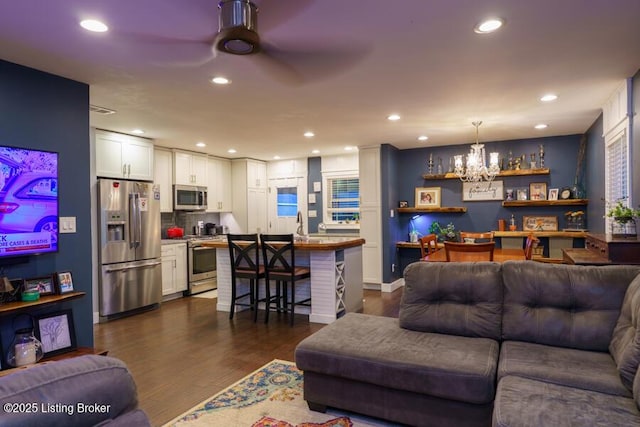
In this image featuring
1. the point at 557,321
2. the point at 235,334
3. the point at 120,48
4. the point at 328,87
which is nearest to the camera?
the point at 557,321

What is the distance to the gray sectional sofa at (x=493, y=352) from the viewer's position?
5.82 ft

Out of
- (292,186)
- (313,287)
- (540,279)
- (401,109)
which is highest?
(401,109)

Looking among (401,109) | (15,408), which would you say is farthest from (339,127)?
(15,408)

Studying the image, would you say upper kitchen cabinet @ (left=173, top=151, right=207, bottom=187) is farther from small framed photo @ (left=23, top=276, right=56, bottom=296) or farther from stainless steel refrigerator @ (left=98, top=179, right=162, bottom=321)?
small framed photo @ (left=23, top=276, right=56, bottom=296)

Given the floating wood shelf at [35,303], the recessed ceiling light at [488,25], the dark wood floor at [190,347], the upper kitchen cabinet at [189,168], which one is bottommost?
the dark wood floor at [190,347]

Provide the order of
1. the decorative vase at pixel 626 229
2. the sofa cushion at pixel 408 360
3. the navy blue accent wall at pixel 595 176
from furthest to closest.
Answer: the navy blue accent wall at pixel 595 176, the decorative vase at pixel 626 229, the sofa cushion at pixel 408 360

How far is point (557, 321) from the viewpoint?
239 centimetres

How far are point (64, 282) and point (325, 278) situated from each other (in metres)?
2.61

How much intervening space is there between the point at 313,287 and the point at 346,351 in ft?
7.72

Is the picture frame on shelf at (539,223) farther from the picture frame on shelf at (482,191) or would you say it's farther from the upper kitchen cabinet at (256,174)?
the upper kitchen cabinet at (256,174)

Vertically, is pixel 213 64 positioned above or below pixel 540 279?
above

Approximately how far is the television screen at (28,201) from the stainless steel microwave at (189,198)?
3.40 meters

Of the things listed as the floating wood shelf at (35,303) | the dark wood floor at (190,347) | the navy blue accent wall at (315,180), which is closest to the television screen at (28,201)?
the floating wood shelf at (35,303)

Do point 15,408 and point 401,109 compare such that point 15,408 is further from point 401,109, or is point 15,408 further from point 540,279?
point 401,109
